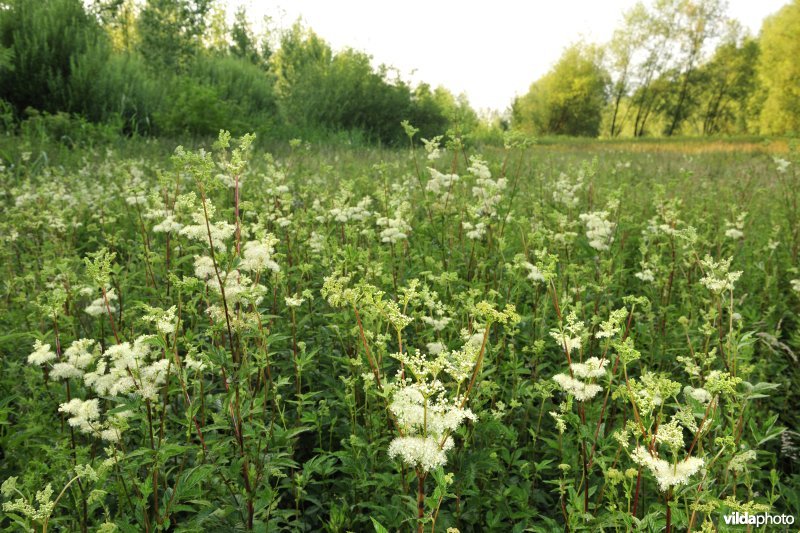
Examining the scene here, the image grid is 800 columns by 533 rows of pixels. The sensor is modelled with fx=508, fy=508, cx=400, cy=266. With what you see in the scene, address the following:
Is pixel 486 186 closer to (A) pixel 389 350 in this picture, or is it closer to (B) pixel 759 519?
(A) pixel 389 350

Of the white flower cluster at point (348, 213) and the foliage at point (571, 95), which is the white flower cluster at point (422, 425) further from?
the foliage at point (571, 95)

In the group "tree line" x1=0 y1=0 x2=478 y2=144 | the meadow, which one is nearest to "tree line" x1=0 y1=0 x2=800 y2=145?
"tree line" x1=0 y1=0 x2=478 y2=144

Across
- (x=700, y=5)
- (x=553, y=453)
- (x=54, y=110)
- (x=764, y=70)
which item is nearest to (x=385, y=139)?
(x=54, y=110)

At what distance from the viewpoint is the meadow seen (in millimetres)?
1836

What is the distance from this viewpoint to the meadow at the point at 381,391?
1.84 m

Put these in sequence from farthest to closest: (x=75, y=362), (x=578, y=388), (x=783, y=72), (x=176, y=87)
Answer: (x=783, y=72) → (x=176, y=87) → (x=75, y=362) → (x=578, y=388)

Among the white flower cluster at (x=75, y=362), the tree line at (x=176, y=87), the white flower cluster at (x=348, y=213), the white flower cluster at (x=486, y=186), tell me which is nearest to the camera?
the white flower cluster at (x=75, y=362)

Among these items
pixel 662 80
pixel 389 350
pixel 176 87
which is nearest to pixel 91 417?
pixel 389 350

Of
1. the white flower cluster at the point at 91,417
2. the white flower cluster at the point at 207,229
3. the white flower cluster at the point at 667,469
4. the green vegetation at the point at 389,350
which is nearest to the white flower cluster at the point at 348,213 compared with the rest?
the green vegetation at the point at 389,350

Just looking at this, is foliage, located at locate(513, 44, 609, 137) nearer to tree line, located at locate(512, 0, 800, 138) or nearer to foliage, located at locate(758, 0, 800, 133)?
tree line, located at locate(512, 0, 800, 138)

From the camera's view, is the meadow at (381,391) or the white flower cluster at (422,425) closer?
the white flower cluster at (422,425)

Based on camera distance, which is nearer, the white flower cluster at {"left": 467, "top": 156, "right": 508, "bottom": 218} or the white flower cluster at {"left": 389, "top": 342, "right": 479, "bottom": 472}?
the white flower cluster at {"left": 389, "top": 342, "right": 479, "bottom": 472}

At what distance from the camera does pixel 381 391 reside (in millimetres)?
2205

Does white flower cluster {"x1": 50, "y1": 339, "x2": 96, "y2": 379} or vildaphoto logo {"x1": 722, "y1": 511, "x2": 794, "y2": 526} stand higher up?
white flower cluster {"x1": 50, "y1": 339, "x2": 96, "y2": 379}
